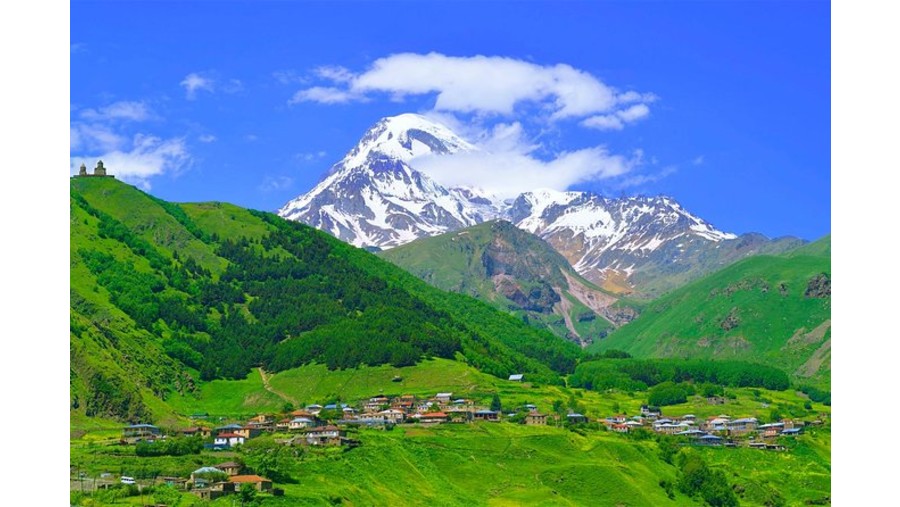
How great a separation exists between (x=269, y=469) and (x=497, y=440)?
4567 centimetres

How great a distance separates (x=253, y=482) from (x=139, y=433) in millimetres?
49346

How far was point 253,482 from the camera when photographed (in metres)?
116

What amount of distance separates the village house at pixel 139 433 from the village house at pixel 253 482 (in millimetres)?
32919

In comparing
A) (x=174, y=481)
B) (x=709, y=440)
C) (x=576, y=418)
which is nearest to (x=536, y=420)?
(x=576, y=418)

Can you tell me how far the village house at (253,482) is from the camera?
376ft

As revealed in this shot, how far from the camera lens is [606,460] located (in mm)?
159750

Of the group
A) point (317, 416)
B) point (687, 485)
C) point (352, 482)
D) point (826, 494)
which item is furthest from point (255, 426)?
point (826, 494)

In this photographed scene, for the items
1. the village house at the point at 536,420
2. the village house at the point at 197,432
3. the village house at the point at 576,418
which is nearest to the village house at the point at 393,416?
the village house at the point at 536,420

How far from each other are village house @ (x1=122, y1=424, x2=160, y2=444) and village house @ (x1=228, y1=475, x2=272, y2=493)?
108 ft

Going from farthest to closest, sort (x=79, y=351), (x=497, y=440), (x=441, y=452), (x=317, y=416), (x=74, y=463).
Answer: (x=79, y=351) → (x=317, y=416) → (x=497, y=440) → (x=441, y=452) → (x=74, y=463)

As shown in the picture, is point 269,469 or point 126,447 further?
point 126,447

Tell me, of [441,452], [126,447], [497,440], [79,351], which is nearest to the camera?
[126,447]

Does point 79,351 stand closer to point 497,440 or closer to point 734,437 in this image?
point 497,440

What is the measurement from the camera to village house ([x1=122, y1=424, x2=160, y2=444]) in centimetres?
15075
